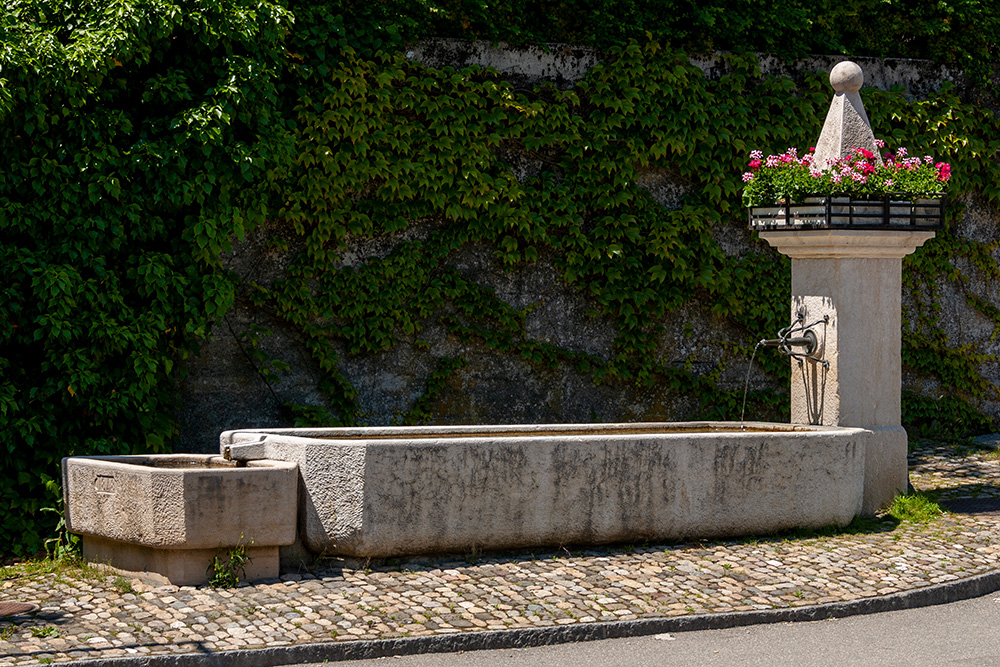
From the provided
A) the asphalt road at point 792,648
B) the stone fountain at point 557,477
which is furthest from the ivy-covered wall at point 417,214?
the asphalt road at point 792,648

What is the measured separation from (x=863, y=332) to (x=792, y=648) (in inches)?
137

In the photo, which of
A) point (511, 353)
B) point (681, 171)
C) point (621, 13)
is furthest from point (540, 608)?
point (621, 13)

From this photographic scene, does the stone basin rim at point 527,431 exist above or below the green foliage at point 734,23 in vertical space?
below

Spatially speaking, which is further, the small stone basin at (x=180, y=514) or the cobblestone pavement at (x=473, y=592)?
the small stone basin at (x=180, y=514)

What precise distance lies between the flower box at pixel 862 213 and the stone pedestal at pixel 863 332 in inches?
2.4

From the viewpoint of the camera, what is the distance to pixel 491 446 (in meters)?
7.06

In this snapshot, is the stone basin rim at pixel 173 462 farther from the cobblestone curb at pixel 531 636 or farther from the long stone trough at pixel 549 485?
Result: the cobblestone curb at pixel 531 636

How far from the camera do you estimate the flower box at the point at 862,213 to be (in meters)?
8.38

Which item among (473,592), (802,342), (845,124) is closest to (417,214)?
(802,342)

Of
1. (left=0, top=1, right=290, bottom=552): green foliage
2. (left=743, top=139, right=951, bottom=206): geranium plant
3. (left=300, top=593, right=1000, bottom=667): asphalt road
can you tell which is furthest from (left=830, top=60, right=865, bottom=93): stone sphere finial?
(left=0, top=1, right=290, bottom=552): green foliage

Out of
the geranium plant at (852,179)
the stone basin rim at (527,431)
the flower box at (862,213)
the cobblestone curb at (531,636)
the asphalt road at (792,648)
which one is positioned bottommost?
the asphalt road at (792,648)

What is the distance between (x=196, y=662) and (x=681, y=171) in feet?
24.7

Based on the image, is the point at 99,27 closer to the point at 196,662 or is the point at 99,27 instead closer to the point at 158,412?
the point at 158,412

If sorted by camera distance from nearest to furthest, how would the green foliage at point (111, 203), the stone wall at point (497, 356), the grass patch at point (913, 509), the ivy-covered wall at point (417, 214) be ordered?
1. the green foliage at point (111, 203)
2. the ivy-covered wall at point (417, 214)
3. the grass patch at point (913, 509)
4. the stone wall at point (497, 356)
